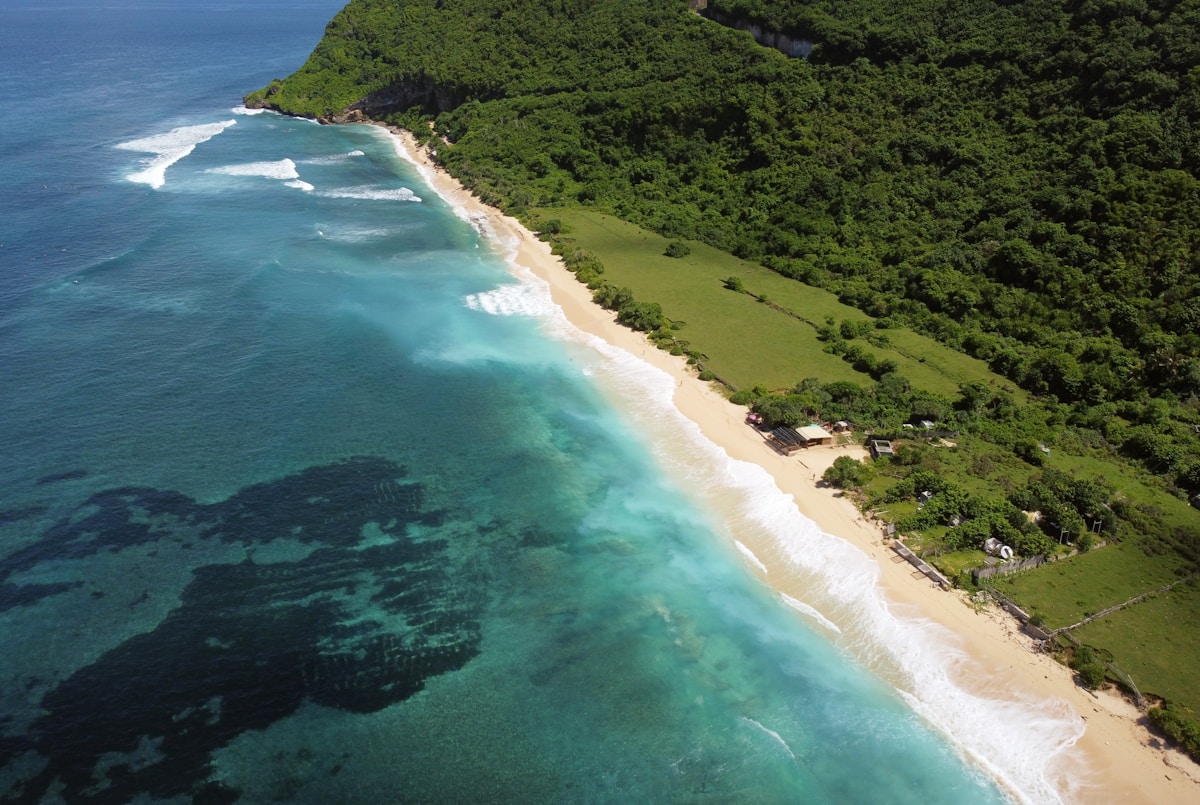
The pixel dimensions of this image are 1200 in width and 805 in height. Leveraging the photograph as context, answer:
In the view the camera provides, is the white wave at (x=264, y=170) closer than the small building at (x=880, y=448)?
No

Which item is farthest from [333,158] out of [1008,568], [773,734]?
[773,734]

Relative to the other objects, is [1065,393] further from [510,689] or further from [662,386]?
[510,689]

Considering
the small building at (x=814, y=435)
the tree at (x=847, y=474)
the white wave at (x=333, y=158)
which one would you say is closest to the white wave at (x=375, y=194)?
the white wave at (x=333, y=158)

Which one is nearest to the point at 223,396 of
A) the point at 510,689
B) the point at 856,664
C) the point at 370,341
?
the point at 370,341

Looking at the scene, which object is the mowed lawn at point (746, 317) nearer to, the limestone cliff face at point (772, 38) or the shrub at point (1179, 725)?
the shrub at point (1179, 725)

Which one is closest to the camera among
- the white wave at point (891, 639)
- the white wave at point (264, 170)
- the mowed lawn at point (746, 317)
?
the white wave at point (891, 639)

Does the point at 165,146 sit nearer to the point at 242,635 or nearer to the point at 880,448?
the point at 242,635

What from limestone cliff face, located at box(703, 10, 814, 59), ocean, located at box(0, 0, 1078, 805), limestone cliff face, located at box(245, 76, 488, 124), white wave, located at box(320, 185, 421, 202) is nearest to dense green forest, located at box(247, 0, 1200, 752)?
limestone cliff face, located at box(703, 10, 814, 59)
